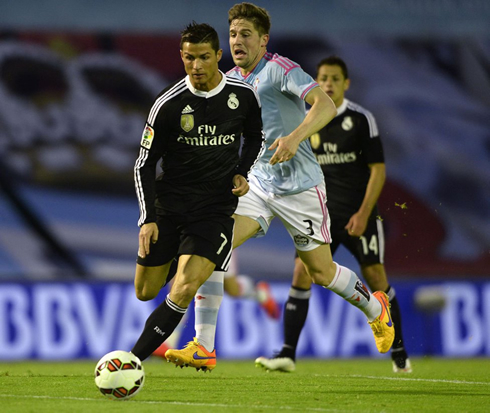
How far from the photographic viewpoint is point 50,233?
→ 44.8 ft

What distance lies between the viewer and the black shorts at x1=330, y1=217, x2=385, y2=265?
7039 mm

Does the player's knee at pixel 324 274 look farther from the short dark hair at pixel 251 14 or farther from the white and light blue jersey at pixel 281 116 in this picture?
the short dark hair at pixel 251 14

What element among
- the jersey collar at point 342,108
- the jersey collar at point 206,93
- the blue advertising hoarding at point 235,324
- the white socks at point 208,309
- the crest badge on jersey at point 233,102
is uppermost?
the jersey collar at point 342,108

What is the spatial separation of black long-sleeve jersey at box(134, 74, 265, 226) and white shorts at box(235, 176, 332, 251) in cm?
51

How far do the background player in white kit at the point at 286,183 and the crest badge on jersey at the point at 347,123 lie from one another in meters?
1.14

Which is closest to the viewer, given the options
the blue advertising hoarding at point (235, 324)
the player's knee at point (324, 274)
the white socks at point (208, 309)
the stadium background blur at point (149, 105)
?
the white socks at point (208, 309)

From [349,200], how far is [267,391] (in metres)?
2.12

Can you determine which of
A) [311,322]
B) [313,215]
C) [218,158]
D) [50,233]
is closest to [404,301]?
[311,322]

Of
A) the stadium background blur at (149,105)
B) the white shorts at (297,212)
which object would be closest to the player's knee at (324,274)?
the white shorts at (297,212)

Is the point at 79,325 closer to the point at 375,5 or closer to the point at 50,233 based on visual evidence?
the point at 50,233

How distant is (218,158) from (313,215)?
0.90m

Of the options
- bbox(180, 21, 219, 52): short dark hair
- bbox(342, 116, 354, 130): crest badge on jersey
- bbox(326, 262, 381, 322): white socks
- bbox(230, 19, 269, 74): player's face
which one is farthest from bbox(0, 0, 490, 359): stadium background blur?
bbox(180, 21, 219, 52): short dark hair

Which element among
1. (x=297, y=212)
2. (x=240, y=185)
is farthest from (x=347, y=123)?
(x=240, y=185)

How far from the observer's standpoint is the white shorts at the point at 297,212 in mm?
5965
